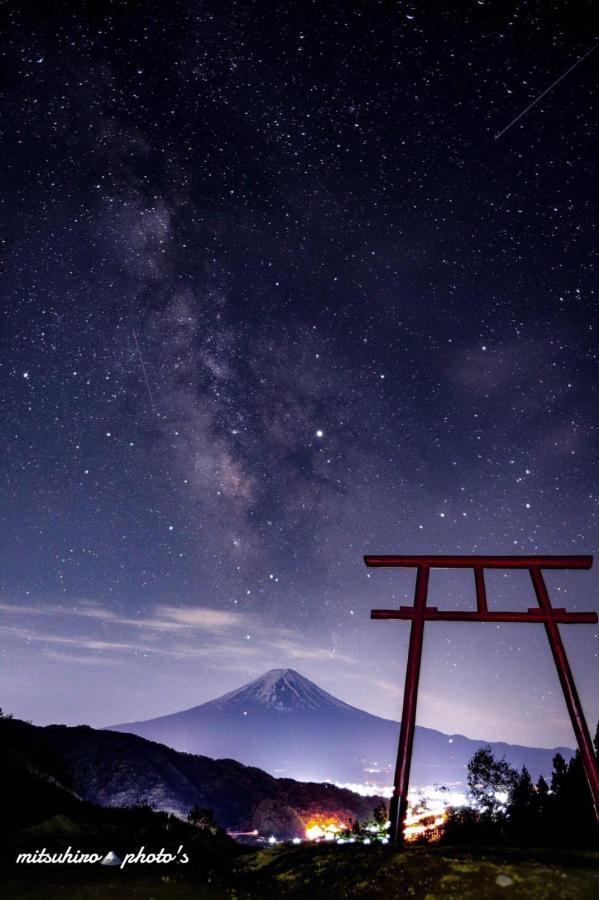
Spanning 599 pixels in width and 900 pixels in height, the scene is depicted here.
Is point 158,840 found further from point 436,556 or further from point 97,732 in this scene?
point 97,732

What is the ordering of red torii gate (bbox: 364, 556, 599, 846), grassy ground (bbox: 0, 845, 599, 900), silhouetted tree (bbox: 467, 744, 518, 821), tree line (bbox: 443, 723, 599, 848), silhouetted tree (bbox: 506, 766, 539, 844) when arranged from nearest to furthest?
grassy ground (bbox: 0, 845, 599, 900)
red torii gate (bbox: 364, 556, 599, 846)
tree line (bbox: 443, 723, 599, 848)
silhouetted tree (bbox: 506, 766, 539, 844)
silhouetted tree (bbox: 467, 744, 518, 821)

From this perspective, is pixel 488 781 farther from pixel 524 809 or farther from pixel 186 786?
pixel 186 786

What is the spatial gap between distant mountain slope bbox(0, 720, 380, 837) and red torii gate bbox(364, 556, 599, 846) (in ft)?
148

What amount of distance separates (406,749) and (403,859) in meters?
1.84

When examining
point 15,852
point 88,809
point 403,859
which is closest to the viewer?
point 403,859

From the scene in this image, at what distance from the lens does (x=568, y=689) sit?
6.50 m

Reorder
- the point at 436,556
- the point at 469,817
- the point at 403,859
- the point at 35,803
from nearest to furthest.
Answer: the point at 403,859, the point at 436,556, the point at 35,803, the point at 469,817

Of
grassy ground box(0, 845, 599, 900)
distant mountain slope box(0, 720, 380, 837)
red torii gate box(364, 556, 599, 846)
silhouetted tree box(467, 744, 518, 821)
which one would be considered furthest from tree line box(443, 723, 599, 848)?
distant mountain slope box(0, 720, 380, 837)

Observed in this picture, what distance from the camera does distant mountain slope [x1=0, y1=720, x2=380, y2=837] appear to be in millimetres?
46438

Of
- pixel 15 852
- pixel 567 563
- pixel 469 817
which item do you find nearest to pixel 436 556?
pixel 567 563

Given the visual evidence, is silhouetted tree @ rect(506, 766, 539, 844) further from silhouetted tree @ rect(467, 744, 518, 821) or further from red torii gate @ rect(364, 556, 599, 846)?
red torii gate @ rect(364, 556, 599, 846)

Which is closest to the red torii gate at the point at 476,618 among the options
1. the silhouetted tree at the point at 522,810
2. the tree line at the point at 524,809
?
the tree line at the point at 524,809

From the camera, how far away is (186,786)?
51.3 metres

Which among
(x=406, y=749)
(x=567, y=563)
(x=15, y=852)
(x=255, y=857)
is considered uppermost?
(x=567, y=563)
